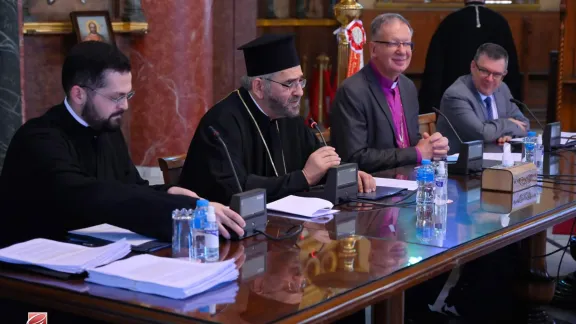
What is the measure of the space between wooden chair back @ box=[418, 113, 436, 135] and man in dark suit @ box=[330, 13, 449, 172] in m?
0.54

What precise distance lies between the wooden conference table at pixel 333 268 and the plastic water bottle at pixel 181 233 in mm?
54

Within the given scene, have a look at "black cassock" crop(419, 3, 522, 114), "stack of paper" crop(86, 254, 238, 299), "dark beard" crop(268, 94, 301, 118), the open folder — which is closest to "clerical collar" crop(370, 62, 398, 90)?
"dark beard" crop(268, 94, 301, 118)

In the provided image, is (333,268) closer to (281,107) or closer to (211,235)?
(211,235)

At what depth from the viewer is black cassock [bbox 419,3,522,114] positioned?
25.6ft

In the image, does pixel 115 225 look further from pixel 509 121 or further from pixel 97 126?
pixel 509 121

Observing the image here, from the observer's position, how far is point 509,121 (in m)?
5.85

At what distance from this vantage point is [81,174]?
314cm

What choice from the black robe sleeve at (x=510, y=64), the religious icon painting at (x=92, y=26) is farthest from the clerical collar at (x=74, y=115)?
the black robe sleeve at (x=510, y=64)

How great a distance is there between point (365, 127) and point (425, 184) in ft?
4.54

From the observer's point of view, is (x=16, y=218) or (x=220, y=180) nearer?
(x=16, y=218)

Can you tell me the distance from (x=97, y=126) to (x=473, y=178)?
6.19ft

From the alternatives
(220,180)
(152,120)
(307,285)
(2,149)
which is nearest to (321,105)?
(152,120)

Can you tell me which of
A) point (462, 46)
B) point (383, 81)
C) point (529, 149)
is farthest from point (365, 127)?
point (462, 46)

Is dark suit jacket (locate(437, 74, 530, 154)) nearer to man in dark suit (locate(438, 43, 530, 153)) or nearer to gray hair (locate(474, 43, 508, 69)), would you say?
man in dark suit (locate(438, 43, 530, 153))
